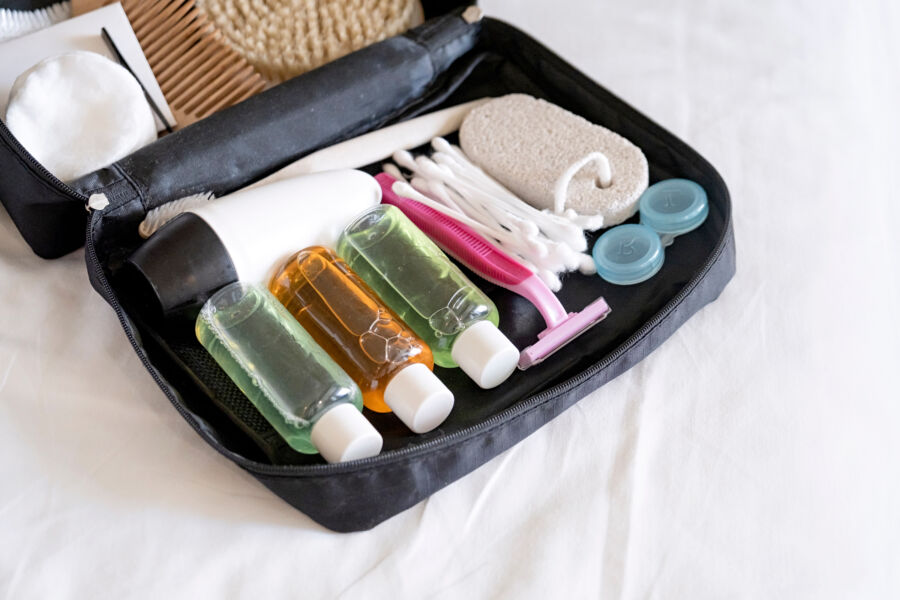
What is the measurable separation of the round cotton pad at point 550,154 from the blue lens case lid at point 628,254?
2cm

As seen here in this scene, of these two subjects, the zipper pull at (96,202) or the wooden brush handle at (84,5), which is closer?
the zipper pull at (96,202)

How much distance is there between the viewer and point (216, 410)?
73 cm

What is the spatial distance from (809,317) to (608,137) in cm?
23

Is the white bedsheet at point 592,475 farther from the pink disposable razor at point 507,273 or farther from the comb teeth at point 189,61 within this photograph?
the comb teeth at point 189,61

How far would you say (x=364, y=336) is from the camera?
2.37ft

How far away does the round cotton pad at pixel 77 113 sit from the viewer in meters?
0.84

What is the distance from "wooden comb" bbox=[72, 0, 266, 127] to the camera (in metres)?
0.95

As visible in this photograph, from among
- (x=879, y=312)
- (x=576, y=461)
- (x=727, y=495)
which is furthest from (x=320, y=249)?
(x=879, y=312)

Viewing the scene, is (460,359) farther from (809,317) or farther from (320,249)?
(809,317)

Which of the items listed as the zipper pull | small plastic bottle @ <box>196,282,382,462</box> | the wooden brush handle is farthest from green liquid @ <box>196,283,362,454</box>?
the wooden brush handle

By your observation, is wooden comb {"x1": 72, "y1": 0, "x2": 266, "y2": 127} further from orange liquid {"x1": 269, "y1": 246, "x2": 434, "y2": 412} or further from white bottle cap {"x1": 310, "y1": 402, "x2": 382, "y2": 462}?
white bottle cap {"x1": 310, "y1": 402, "x2": 382, "y2": 462}

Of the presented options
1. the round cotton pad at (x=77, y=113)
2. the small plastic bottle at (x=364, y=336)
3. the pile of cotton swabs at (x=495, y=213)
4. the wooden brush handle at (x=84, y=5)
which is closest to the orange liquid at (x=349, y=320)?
the small plastic bottle at (x=364, y=336)

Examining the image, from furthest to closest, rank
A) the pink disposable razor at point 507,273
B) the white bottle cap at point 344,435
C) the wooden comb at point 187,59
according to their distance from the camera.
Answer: the wooden comb at point 187,59 < the pink disposable razor at point 507,273 < the white bottle cap at point 344,435

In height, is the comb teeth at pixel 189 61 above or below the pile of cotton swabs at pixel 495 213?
above
